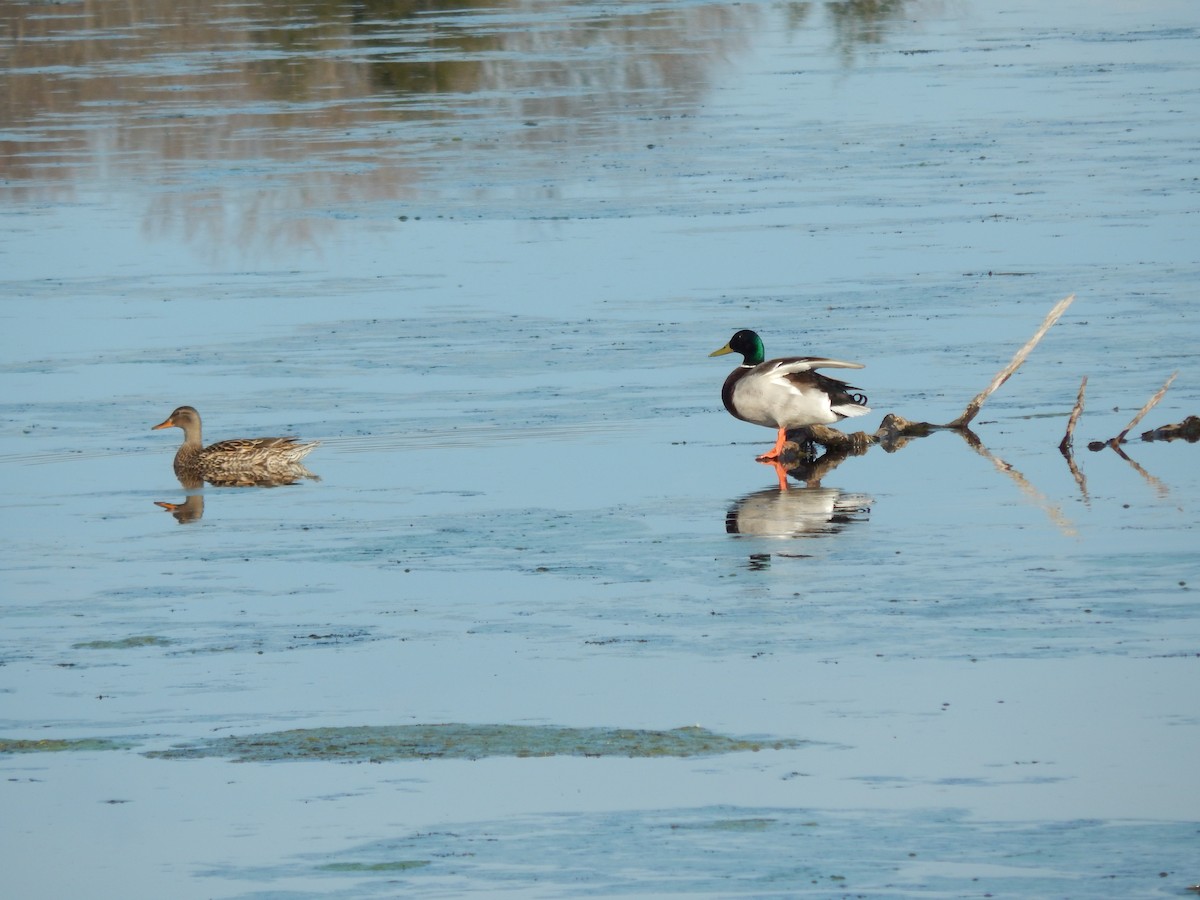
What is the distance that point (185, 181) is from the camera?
25.0 m

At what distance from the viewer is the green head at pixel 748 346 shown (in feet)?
48.4

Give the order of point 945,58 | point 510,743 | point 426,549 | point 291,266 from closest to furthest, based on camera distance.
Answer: point 510,743 < point 426,549 < point 291,266 < point 945,58

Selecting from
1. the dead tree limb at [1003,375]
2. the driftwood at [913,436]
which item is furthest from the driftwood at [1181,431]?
the dead tree limb at [1003,375]

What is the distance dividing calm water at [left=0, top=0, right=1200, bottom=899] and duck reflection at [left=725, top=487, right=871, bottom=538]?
42 millimetres

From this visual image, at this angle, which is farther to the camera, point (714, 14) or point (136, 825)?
point (714, 14)

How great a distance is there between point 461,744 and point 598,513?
3754mm

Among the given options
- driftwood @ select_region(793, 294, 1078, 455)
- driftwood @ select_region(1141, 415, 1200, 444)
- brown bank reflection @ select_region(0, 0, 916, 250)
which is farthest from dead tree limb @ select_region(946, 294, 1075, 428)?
brown bank reflection @ select_region(0, 0, 916, 250)

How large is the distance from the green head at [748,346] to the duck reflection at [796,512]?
1.92m

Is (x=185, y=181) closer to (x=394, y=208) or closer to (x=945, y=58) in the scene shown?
(x=394, y=208)

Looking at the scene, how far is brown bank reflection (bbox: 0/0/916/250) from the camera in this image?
80.0 feet

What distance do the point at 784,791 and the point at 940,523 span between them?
13.2ft

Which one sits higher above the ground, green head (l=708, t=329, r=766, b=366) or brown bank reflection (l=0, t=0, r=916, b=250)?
brown bank reflection (l=0, t=0, r=916, b=250)

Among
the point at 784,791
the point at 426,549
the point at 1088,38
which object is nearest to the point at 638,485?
the point at 426,549

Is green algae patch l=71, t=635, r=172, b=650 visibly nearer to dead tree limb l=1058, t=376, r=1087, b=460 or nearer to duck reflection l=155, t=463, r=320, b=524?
duck reflection l=155, t=463, r=320, b=524
